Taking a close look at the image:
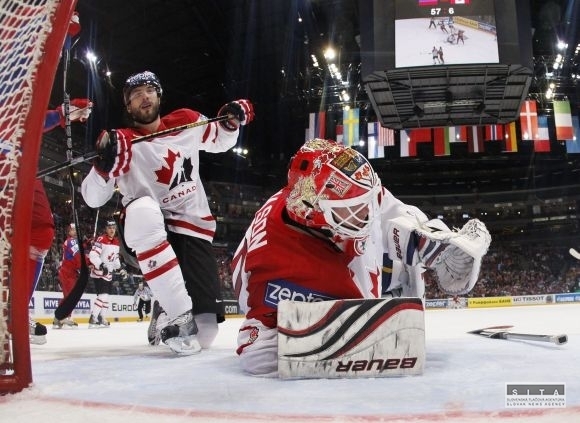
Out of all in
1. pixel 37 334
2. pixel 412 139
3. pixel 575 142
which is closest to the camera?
pixel 37 334

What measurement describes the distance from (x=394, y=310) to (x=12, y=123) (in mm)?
977

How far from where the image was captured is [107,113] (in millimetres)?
13039

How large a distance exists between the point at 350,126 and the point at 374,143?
82 centimetres

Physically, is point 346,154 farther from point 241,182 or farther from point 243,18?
point 241,182

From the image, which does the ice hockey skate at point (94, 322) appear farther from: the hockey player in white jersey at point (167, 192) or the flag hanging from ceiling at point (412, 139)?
the flag hanging from ceiling at point (412, 139)

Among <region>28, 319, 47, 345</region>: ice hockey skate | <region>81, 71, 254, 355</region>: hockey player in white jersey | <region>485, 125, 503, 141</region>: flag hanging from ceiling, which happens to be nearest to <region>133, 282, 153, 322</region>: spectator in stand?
<region>28, 319, 47, 345</region>: ice hockey skate

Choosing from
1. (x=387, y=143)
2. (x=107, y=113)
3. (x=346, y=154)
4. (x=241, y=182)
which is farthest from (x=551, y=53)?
(x=346, y=154)

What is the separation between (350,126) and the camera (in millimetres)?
13453

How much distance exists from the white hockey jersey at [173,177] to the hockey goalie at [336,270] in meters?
0.86

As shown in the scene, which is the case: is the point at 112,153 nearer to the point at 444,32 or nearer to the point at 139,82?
the point at 139,82

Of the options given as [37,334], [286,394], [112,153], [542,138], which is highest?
[542,138]

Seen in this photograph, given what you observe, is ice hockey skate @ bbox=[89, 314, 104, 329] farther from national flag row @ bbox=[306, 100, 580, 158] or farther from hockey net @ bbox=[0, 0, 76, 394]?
national flag row @ bbox=[306, 100, 580, 158]

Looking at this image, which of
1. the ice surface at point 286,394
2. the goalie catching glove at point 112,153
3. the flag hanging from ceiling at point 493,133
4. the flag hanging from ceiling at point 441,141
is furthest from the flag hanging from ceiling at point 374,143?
the ice surface at point 286,394

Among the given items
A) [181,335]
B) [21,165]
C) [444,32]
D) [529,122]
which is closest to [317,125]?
[529,122]
